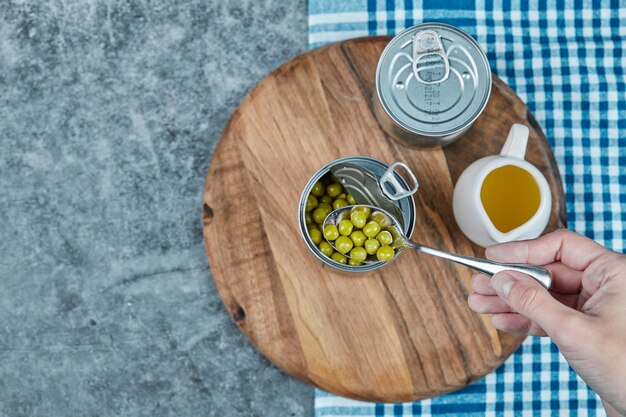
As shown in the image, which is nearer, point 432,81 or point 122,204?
point 432,81

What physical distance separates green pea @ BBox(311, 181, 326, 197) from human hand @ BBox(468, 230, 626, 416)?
0.34 m

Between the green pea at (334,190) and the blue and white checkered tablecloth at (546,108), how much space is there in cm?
46

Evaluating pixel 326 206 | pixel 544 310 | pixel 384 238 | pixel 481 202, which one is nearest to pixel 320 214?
pixel 326 206

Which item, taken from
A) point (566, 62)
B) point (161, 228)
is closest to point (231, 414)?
point (161, 228)

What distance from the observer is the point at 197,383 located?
5.25 ft

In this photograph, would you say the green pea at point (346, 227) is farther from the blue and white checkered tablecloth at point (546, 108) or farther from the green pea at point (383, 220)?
the blue and white checkered tablecloth at point (546, 108)

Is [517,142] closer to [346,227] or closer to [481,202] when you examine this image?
[481,202]

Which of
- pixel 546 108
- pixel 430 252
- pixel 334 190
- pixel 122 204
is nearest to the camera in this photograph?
pixel 430 252

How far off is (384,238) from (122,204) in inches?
32.1

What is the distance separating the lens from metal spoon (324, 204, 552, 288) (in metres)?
1.04

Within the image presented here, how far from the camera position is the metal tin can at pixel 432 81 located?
1141 mm

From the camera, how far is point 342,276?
1237 mm

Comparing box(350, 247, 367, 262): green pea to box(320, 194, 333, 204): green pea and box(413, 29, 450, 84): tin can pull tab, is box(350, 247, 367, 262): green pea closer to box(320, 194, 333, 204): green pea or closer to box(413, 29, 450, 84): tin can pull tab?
box(320, 194, 333, 204): green pea

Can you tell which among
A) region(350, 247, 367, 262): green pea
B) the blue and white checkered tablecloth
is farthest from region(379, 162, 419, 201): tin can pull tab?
the blue and white checkered tablecloth
